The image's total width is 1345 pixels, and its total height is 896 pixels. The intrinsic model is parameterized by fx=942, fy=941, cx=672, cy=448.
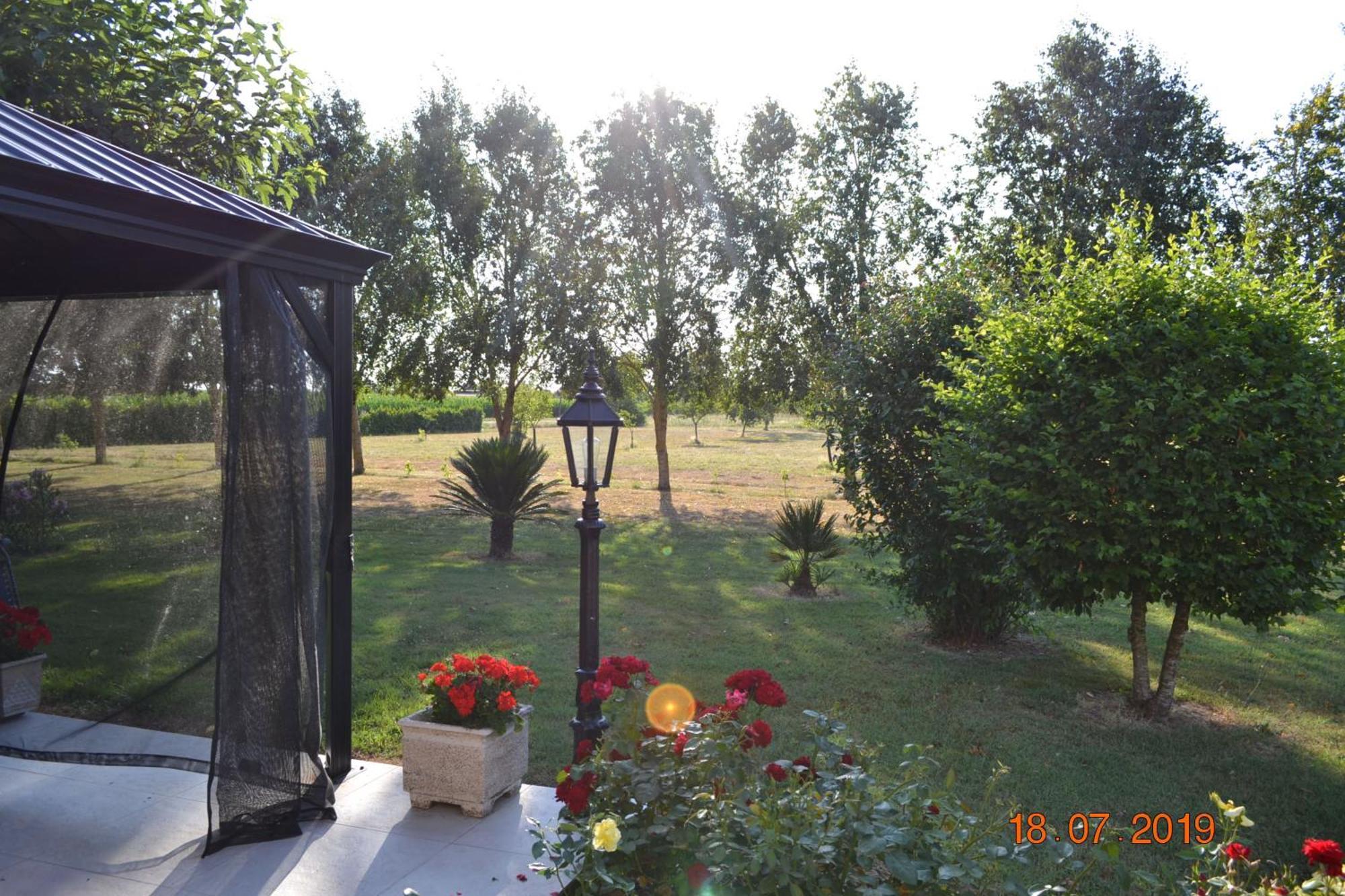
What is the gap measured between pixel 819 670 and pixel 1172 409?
312cm

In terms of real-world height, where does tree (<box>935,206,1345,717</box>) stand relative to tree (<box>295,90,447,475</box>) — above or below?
below

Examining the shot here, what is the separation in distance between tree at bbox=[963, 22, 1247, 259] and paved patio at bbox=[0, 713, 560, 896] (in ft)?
53.2

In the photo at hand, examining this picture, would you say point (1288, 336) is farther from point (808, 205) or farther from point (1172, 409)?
point (808, 205)

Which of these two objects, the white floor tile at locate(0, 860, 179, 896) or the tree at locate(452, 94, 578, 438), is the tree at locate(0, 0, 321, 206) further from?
the tree at locate(452, 94, 578, 438)

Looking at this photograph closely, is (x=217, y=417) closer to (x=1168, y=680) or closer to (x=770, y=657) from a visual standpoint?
(x=770, y=657)

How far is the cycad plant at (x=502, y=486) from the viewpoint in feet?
39.9

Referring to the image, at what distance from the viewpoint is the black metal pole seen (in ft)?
13.6

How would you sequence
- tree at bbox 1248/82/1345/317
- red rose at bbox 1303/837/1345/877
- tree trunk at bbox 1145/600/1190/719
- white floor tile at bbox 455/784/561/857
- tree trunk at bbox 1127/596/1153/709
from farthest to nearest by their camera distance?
tree at bbox 1248/82/1345/317, tree trunk at bbox 1127/596/1153/709, tree trunk at bbox 1145/600/1190/719, white floor tile at bbox 455/784/561/857, red rose at bbox 1303/837/1345/877

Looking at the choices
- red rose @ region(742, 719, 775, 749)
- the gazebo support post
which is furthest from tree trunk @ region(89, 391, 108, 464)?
red rose @ region(742, 719, 775, 749)

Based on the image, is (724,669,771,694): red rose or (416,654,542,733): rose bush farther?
(416,654,542,733): rose bush

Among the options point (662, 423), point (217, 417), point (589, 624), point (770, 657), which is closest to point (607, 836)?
point (589, 624)

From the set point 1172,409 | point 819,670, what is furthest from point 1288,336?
point 819,670

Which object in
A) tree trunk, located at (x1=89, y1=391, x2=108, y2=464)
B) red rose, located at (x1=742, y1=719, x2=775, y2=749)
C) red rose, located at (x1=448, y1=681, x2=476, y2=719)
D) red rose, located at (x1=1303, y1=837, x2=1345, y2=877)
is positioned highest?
tree trunk, located at (x1=89, y1=391, x2=108, y2=464)

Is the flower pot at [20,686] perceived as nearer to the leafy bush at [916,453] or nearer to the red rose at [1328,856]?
the red rose at [1328,856]
